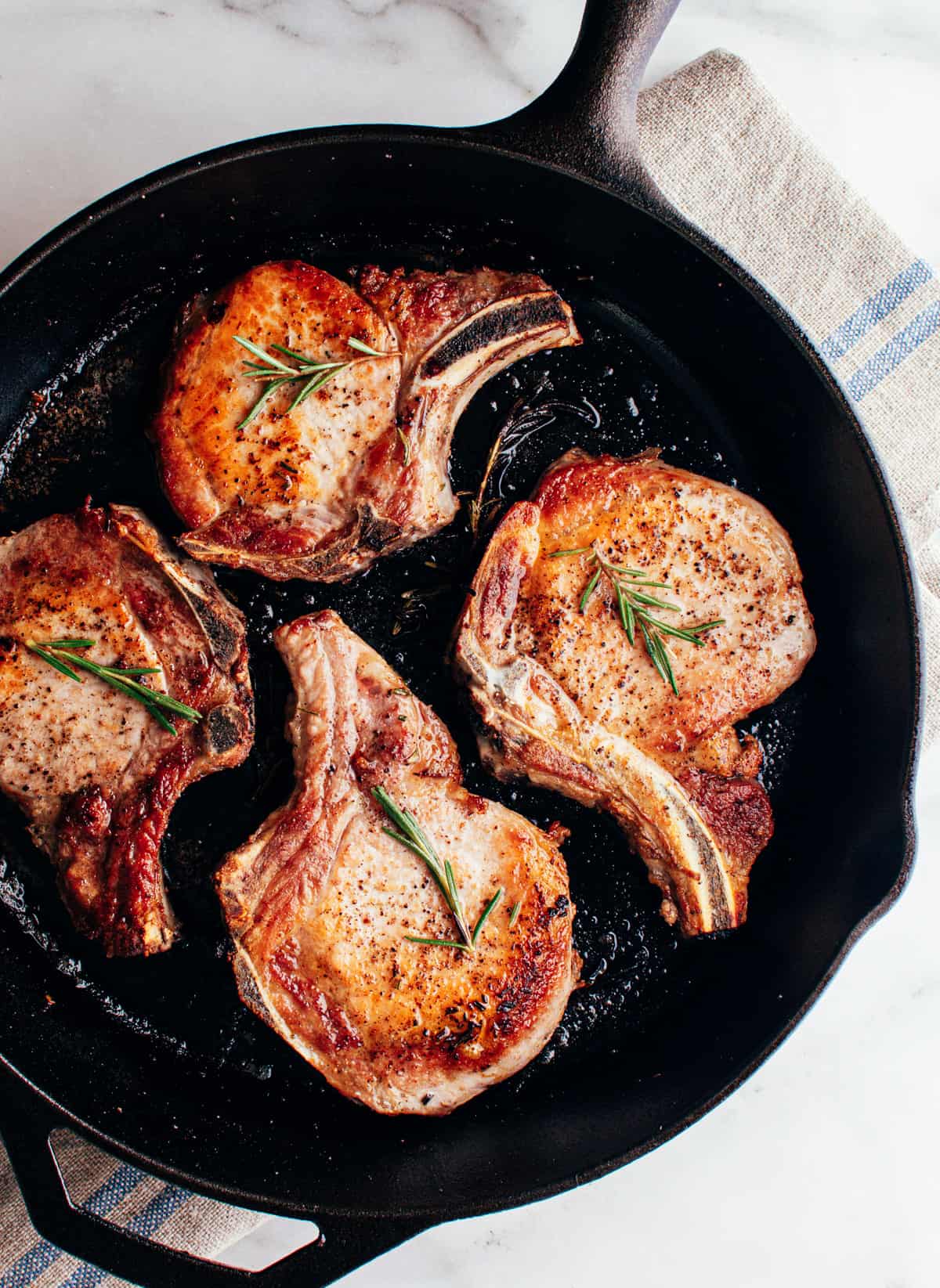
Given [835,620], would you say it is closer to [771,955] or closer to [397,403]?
[771,955]

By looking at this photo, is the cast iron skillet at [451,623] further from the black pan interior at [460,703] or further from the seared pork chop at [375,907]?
the seared pork chop at [375,907]

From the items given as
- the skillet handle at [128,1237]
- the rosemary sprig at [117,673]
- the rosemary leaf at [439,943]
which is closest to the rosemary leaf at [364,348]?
the rosemary sprig at [117,673]

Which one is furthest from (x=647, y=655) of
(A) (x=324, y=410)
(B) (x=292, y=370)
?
(B) (x=292, y=370)

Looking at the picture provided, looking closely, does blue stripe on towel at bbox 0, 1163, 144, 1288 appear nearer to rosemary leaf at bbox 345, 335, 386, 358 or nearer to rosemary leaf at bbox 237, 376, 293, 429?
rosemary leaf at bbox 237, 376, 293, 429

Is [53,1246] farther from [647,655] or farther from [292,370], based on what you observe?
[292,370]

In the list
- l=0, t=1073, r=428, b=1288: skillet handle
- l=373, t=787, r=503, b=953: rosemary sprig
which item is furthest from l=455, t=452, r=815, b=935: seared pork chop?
l=0, t=1073, r=428, b=1288: skillet handle
